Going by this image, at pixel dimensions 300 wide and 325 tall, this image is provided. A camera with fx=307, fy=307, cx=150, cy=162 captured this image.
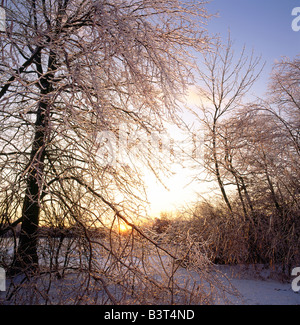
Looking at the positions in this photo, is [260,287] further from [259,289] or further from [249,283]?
[249,283]

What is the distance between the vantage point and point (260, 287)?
531 cm

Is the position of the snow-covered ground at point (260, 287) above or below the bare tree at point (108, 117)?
below

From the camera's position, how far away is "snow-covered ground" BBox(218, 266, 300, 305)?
4492mm

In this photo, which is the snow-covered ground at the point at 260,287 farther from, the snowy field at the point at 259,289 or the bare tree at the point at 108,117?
the bare tree at the point at 108,117

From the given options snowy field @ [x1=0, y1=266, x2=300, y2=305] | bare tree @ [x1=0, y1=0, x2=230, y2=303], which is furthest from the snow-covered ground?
bare tree @ [x1=0, y1=0, x2=230, y2=303]

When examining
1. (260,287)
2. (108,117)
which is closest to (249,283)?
(260,287)

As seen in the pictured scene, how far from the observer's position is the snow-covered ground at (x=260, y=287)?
14.7 ft

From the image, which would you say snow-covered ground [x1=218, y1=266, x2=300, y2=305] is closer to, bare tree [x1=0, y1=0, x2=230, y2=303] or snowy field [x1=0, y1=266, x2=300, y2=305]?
Result: snowy field [x1=0, y1=266, x2=300, y2=305]

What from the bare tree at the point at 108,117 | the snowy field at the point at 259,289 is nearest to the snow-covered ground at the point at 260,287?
the snowy field at the point at 259,289

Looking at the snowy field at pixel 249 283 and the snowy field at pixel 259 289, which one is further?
the snowy field at pixel 259 289

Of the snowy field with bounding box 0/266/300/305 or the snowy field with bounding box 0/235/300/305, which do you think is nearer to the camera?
the snowy field with bounding box 0/235/300/305

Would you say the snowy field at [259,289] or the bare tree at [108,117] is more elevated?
the bare tree at [108,117]
